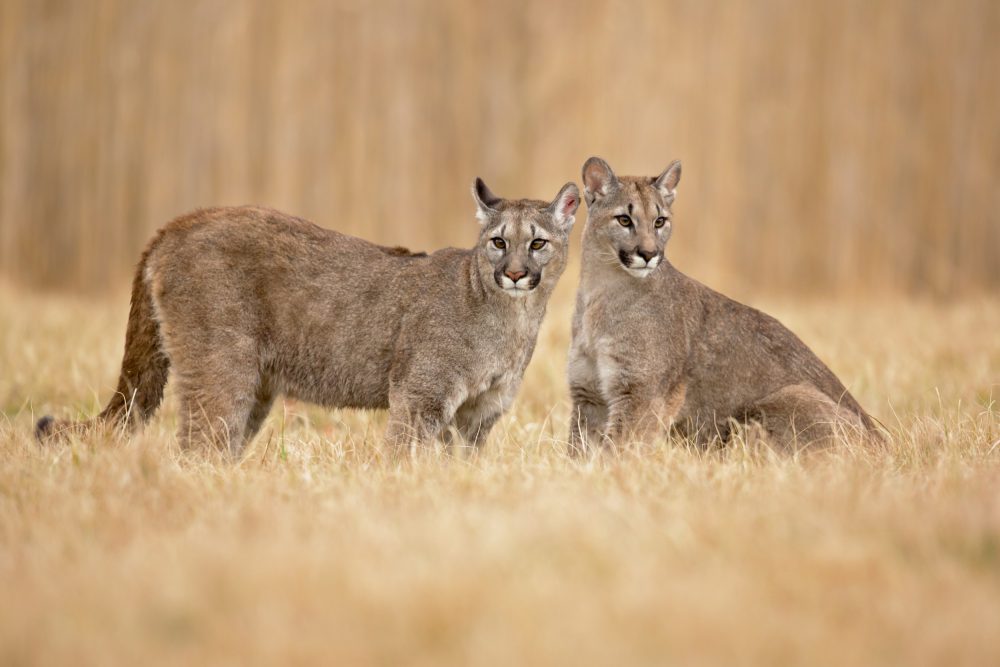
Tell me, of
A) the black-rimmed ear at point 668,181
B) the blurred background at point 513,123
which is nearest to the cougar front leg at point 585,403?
the black-rimmed ear at point 668,181

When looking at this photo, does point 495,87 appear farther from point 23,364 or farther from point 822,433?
point 822,433

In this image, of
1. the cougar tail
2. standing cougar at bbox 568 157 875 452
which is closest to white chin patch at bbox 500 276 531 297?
standing cougar at bbox 568 157 875 452

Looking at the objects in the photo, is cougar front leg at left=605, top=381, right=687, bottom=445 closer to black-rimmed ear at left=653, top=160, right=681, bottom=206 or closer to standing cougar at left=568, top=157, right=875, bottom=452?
standing cougar at left=568, top=157, right=875, bottom=452

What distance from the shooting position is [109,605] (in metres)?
3.34

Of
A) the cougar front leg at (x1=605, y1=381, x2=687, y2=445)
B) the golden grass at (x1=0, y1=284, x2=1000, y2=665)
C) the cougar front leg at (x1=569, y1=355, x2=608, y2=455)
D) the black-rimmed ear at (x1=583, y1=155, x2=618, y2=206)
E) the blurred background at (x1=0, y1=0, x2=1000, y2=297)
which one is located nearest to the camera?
the golden grass at (x1=0, y1=284, x2=1000, y2=665)

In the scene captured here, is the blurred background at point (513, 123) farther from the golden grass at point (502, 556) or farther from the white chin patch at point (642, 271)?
the golden grass at point (502, 556)

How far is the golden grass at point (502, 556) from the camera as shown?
313 centimetres

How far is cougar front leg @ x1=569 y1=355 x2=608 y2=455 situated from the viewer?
6.27 meters

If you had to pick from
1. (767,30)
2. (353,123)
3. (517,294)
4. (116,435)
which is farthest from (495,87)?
(116,435)

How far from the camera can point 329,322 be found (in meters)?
6.00

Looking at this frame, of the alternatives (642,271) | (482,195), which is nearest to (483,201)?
(482,195)

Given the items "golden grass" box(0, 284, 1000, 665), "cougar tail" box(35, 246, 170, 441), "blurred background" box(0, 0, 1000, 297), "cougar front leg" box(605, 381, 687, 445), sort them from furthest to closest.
Answer: 1. "blurred background" box(0, 0, 1000, 297)
2. "cougar front leg" box(605, 381, 687, 445)
3. "cougar tail" box(35, 246, 170, 441)
4. "golden grass" box(0, 284, 1000, 665)

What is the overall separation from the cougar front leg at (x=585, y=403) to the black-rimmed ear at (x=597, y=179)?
855 millimetres

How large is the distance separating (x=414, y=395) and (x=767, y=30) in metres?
8.36
